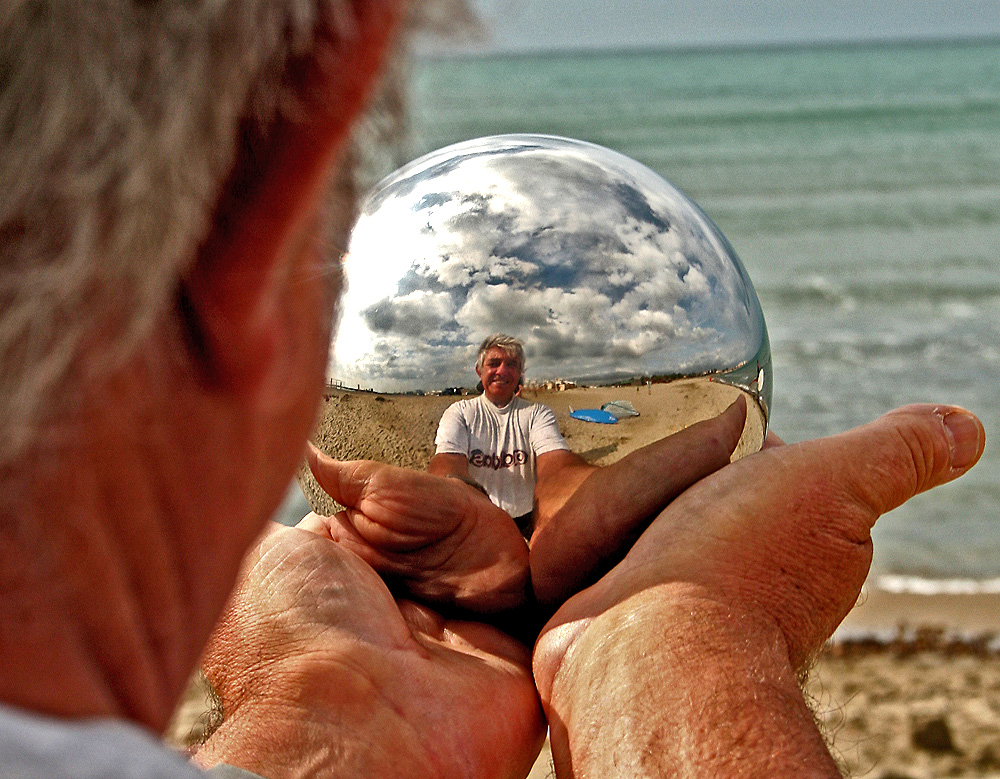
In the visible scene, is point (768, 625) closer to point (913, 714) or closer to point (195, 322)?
point (195, 322)

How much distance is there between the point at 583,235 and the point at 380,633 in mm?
924

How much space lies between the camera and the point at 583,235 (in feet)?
6.06

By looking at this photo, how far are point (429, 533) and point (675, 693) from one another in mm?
561

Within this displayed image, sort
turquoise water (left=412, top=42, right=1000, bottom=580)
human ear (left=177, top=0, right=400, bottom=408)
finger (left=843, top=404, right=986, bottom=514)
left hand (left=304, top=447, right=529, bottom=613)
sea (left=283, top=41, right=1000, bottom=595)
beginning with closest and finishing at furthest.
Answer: human ear (left=177, top=0, right=400, bottom=408)
left hand (left=304, top=447, right=529, bottom=613)
finger (left=843, top=404, right=986, bottom=514)
sea (left=283, top=41, right=1000, bottom=595)
turquoise water (left=412, top=42, right=1000, bottom=580)

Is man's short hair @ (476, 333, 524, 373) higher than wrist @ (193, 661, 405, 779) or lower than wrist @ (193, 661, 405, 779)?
higher

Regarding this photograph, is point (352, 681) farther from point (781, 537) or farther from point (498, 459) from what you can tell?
point (781, 537)

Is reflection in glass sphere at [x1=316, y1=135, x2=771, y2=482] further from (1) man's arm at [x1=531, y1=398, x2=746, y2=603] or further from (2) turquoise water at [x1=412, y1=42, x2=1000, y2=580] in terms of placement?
(2) turquoise water at [x1=412, y1=42, x2=1000, y2=580]

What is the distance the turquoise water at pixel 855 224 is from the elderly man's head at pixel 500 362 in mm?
351

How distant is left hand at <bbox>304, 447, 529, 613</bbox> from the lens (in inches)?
77.0

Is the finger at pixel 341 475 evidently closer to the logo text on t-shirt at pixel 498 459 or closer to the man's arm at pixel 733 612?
the logo text on t-shirt at pixel 498 459

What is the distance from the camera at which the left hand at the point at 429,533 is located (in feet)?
6.42

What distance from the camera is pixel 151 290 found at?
2.37 ft

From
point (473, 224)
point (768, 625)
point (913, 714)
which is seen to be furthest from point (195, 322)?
point (913, 714)

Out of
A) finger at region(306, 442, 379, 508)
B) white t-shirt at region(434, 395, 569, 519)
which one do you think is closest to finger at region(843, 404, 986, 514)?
white t-shirt at region(434, 395, 569, 519)
